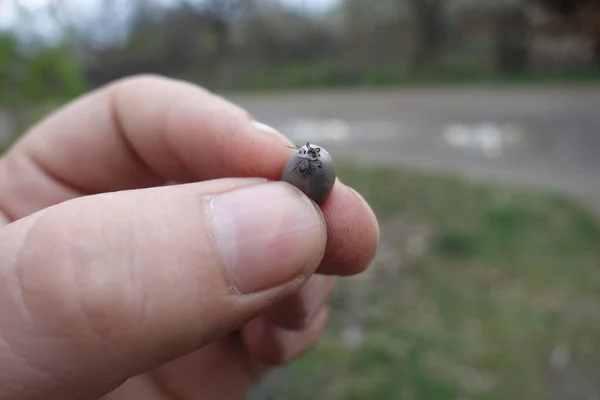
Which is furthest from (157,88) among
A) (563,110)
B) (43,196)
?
(563,110)

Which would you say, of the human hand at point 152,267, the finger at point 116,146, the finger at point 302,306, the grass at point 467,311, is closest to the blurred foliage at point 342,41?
the grass at point 467,311

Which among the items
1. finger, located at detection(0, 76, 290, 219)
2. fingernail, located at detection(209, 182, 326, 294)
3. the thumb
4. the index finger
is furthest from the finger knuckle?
finger, located at detection(0, 76, 290, 219)

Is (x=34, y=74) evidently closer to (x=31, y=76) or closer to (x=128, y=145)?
(x=31, y=76)

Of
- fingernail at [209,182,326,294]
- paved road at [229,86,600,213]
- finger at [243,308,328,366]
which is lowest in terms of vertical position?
paved road at [229,86,600,213]

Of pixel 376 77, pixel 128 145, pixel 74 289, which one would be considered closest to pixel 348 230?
pixel 74 289

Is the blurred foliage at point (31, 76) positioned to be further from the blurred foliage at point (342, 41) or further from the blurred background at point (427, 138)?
the blurred foliage at point (342, 41)

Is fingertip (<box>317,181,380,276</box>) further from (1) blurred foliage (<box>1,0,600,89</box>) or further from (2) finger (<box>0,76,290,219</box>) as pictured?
(1) blurred foliage (<box>1,0,600,89</box>)
